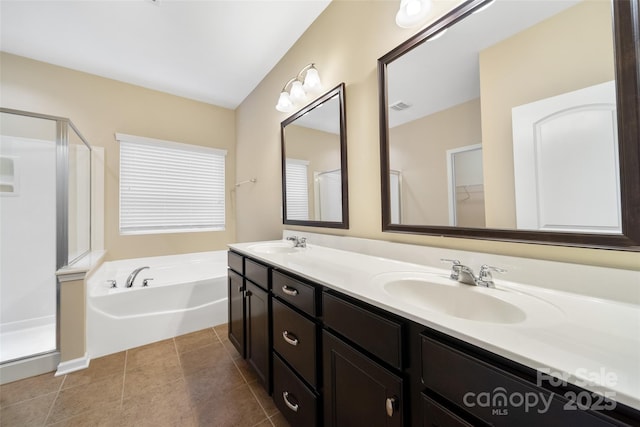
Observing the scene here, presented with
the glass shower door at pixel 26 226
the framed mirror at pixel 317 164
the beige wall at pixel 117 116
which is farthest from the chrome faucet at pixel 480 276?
the beige wall at pixel 117 116

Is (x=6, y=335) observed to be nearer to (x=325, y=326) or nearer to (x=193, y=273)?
(x=193, y=273)

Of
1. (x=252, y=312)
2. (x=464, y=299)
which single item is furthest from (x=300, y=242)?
(x=464, y=299)

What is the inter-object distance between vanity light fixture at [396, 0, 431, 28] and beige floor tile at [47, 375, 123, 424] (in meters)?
2.61

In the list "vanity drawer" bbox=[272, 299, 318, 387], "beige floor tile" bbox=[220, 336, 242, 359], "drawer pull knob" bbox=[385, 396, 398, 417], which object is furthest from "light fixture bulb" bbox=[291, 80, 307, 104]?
"beige floor tile" bbox=[220, 336, 242, 359]

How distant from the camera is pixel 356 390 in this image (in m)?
0.75

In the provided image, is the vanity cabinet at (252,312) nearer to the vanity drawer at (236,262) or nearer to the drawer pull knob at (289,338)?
the vanity drawer at (236,262)

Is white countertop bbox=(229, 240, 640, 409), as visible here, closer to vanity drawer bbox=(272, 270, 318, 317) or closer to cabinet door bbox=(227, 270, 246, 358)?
vanity drawer bbox=(272, 270, 318, 317)

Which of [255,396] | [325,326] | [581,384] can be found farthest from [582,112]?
[255,396]

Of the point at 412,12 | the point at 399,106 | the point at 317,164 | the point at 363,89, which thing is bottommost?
the point at 317,164

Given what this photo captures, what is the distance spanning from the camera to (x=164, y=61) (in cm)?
229

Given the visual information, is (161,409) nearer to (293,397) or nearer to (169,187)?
(293,397)

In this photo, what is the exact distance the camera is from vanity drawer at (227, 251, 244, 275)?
1570 mm

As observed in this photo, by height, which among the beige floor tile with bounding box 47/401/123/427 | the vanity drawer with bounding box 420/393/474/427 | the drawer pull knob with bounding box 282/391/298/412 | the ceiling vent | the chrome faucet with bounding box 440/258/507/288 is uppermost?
the ceiling vent

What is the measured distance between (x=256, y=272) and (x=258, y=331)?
35 centimetres
